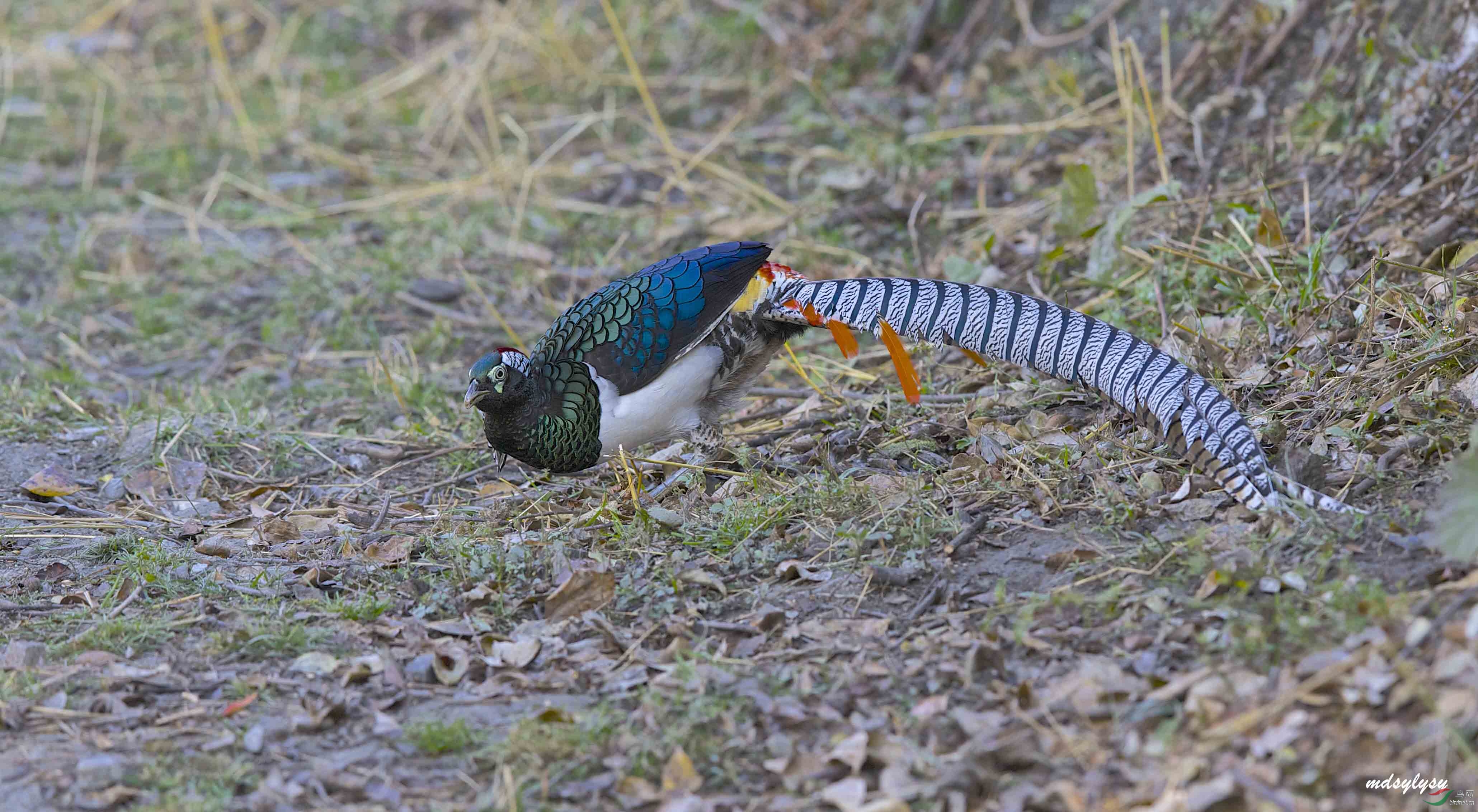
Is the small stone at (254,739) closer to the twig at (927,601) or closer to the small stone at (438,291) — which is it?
the twig at (927,601)

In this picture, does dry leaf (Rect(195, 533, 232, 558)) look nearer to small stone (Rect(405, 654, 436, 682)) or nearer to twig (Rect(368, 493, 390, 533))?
twig (Rect(368, 493, 390, 533))

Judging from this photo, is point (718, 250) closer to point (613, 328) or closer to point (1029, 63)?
point (613, 328)

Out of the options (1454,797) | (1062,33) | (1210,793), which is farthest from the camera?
(1062,33)

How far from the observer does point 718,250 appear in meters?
4.47

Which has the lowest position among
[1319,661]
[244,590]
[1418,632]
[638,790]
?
[244,590]

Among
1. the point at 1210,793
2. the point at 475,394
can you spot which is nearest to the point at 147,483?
the point at 475,394

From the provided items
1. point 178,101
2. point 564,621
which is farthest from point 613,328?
point 178,101

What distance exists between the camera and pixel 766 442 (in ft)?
15.6

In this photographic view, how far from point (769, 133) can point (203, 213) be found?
323 cm

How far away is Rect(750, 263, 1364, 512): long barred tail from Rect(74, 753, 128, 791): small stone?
2357 millimetres

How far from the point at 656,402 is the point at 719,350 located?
298 millimetres

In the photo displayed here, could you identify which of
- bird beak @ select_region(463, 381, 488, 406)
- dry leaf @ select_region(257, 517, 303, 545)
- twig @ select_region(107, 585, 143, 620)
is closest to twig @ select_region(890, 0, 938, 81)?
bird beak @ select_region(463, 381, 488, 406)

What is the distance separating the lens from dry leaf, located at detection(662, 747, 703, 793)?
271 centimetres

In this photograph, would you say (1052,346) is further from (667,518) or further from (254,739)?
(254,739)
